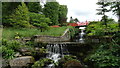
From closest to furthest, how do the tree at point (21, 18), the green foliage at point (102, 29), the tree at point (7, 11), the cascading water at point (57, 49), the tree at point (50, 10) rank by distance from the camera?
1. the green foliage at point (102, 29)
2. the cascading water at point (57, 49)
3. the tree at point (21, 18)
4. the tree at point (7, 11)
5. the tree at point (50, 10)

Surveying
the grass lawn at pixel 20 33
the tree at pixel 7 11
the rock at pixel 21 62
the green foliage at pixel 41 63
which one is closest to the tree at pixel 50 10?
the tree at pixel 7 11

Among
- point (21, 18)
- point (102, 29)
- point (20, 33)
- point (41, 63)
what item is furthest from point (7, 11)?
point (102, 29)

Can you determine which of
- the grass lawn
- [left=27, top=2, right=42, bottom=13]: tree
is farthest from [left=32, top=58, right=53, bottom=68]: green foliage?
[left=27, top=2, right=42, bottom=13]: tree

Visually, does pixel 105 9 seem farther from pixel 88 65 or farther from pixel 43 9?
pixel 43 9

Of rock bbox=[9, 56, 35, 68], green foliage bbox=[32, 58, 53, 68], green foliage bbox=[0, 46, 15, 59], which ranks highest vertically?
green foliage bbox=[0, 46, 15, 59]

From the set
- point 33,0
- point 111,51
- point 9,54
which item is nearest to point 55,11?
point 33,0

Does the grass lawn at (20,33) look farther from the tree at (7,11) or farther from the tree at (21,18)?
the tree at (7,11)

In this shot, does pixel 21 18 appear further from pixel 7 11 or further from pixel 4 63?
pixel 4 63

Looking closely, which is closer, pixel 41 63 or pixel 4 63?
pixel 4 63

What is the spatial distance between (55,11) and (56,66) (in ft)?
44.9

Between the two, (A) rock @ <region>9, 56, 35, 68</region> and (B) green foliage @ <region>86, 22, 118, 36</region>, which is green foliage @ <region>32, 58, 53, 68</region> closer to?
(A) rock @ <region>9, 56, 35, 68</region>

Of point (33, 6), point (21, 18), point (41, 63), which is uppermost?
point (33, 6)

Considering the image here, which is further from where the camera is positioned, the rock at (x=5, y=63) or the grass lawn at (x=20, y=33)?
the grass lawn at (x=20, y=33)

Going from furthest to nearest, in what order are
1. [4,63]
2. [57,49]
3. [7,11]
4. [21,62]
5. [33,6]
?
[33,6]
[7,11]
[57,49]
[21,62]
[4,63]
